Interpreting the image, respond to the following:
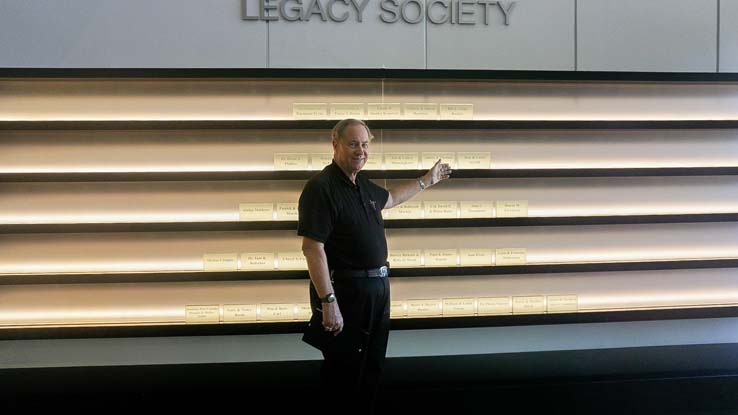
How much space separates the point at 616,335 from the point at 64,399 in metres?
2.82

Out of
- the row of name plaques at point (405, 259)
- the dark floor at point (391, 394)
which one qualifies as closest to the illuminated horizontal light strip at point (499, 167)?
the row of name plaques at point (405, 259)

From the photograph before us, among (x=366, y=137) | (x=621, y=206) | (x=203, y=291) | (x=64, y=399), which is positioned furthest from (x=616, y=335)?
(x=64, y=399)

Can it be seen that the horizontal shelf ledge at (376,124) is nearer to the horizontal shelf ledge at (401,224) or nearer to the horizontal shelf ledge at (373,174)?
the horizontal shelf ledge at (373,174)

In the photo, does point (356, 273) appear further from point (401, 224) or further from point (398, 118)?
point (398, 118)

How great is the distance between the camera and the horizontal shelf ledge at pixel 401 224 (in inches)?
103

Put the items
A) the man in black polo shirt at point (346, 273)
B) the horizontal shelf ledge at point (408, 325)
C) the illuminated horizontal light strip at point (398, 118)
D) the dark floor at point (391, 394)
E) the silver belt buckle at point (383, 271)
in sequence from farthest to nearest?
1. the illuminated horizontal light strip at point (398, 118)
2. the horizontal shelf ledge at point (408, 325)
3. the dark floor at point (391, 394)
4. the silver belt buckle at point (383, 271)
5. the man in black polo shirt at point (346, 273)

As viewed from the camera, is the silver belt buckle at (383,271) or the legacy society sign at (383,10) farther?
the legacy society sign at (383,10)

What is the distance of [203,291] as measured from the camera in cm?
284

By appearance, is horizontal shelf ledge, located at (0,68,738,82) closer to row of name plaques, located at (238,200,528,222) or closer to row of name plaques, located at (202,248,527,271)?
row of name plaques, located at (238,200,528,222)

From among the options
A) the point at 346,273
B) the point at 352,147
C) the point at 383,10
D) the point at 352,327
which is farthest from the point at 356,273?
the point at 383,10

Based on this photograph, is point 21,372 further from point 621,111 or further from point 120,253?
point 621,111

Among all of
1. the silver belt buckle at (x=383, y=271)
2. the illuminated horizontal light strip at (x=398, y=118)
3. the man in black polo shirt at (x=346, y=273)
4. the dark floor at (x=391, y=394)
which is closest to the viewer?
the man in black polo shirt at (x=346, y=273)

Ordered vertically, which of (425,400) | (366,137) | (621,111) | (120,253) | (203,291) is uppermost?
(621,111)

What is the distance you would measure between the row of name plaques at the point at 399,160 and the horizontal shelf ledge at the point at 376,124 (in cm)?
14
